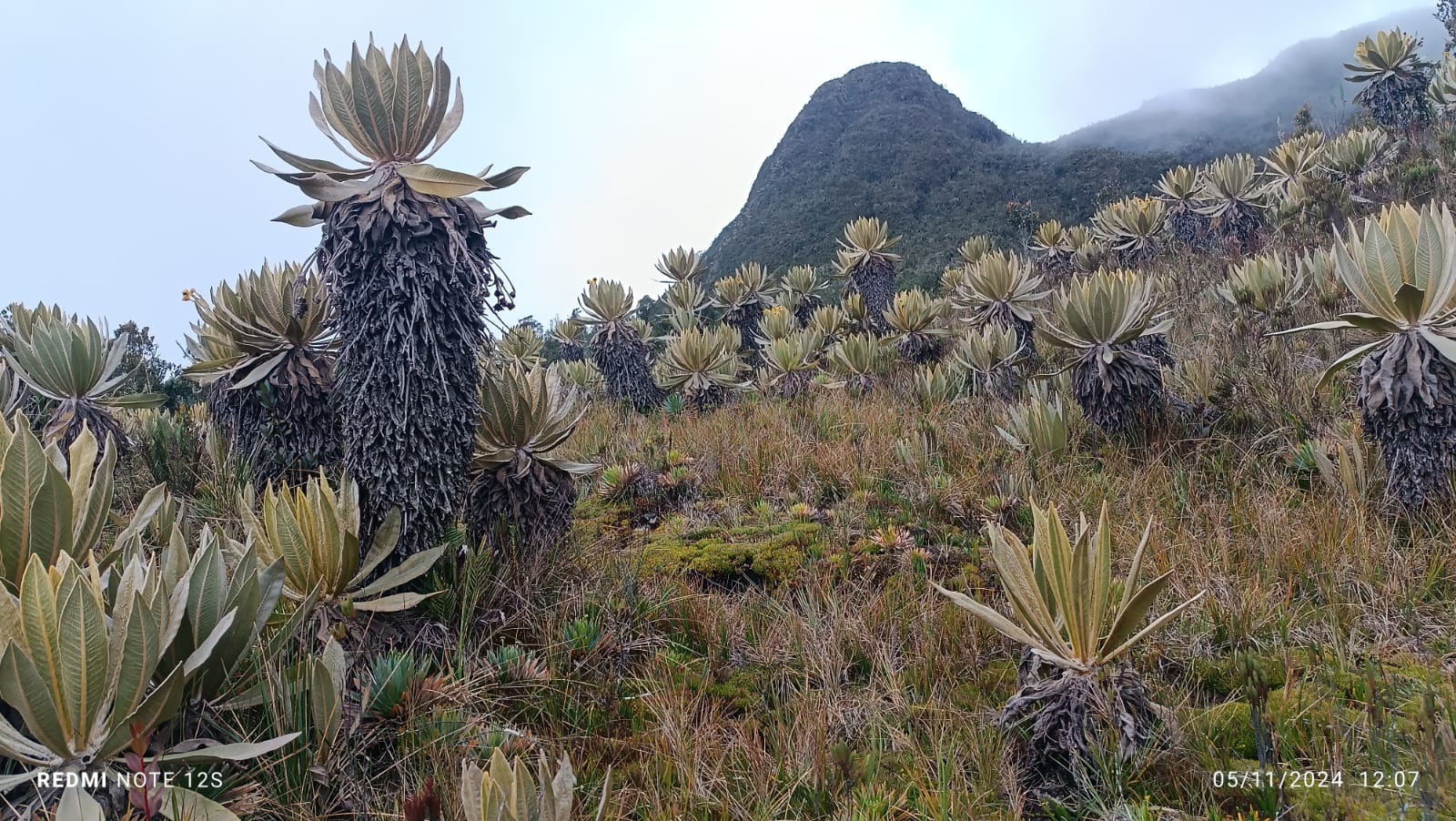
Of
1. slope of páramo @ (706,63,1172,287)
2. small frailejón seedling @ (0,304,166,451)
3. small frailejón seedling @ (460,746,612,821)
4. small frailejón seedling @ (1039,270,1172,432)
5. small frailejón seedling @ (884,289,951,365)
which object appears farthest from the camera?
slope of páramo @ (706,63,1172,287)

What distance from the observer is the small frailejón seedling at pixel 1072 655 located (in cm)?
180

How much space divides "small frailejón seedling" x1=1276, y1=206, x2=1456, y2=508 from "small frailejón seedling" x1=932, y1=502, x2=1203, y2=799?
1875 mm

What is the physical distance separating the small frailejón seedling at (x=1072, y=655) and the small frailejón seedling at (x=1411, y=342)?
1875mm

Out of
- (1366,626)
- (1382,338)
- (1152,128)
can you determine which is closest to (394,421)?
(1366,626)

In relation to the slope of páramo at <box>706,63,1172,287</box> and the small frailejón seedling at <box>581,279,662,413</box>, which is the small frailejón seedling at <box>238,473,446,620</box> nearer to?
the small frailejón seedling at <box>581,279,662,413</box>

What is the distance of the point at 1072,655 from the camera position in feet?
6.23

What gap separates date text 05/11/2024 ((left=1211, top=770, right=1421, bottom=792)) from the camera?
157 centimetres

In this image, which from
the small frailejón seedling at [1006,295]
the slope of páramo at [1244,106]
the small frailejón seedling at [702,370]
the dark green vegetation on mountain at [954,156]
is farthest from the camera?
the slope of páramo at [1244,106]

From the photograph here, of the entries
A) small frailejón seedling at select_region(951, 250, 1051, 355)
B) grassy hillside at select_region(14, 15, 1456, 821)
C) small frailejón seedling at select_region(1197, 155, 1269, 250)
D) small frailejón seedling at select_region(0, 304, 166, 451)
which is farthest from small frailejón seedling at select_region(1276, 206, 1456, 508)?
small frailejón seedling at select_region(1197, 155, 1269, 250)

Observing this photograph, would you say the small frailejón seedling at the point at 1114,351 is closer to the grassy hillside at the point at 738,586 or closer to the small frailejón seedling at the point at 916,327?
the grassy hillside at the point at 738,586

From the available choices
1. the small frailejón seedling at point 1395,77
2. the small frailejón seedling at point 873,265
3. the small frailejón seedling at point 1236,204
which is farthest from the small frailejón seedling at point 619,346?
the small frailejón seedling at point 1395,77

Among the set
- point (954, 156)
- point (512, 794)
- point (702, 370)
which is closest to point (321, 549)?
point (512, 794)

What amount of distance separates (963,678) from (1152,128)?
4055 centimetres

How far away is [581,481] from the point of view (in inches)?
204
